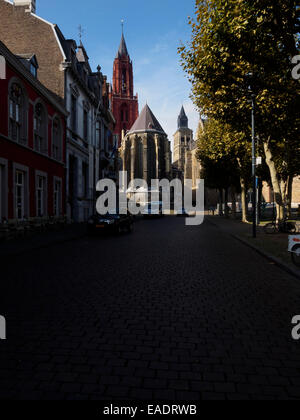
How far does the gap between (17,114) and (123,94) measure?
255ft

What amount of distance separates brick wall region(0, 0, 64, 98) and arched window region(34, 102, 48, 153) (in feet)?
15.0

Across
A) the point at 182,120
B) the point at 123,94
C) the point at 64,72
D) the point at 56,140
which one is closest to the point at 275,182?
the point at 56,140

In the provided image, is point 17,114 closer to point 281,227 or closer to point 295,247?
point 295,247

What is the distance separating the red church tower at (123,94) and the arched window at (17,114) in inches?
2863

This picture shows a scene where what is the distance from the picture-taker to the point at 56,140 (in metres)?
20.9

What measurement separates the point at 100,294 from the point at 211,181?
29.3 metres

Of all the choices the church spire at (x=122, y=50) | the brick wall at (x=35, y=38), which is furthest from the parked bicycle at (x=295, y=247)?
the church spire at (x=122, y=50)

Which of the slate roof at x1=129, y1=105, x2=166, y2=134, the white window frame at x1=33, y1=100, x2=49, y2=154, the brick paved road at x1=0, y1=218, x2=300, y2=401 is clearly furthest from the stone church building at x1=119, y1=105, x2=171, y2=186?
the brick paved road at x1=0, y1=218, x2=300, y2=401

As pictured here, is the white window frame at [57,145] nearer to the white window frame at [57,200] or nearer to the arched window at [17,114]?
the white window frame at [57,200]

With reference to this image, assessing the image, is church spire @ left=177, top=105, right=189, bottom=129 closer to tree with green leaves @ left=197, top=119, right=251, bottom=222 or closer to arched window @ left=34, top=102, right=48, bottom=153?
tree with green leaves @ left=197, top=119, right=251, bottom=222

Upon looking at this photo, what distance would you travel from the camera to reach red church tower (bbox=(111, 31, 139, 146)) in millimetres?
87025

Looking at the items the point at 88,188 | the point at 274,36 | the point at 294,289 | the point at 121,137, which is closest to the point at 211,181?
the point at 88,188

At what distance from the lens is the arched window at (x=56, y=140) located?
804 inches

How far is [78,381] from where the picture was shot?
8.78 feet
